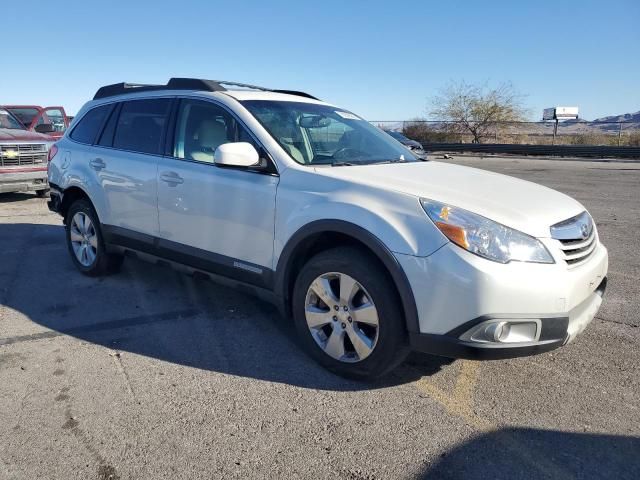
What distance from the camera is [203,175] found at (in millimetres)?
3951

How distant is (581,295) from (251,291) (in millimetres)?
2146

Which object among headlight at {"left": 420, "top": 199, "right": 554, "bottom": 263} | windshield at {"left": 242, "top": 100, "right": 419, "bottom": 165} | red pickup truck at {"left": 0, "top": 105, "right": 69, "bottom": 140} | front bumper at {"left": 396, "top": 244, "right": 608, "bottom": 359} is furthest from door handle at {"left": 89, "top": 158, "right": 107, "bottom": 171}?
red pickup truck at {"left": 0, "top": 105, "right": 69, "bottom": 140}

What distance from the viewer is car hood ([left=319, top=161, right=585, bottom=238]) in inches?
115

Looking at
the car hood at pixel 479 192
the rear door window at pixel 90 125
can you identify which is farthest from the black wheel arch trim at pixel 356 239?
the rear door window at pixel 90 125

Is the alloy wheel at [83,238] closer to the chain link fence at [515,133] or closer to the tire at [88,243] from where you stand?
the tire at [88,243]

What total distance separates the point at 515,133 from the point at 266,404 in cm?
4016

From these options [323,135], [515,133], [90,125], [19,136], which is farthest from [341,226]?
[515,133]

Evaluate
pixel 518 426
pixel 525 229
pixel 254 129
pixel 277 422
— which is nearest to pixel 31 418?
pixel 277 422

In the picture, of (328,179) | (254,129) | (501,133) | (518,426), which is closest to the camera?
(518,426)

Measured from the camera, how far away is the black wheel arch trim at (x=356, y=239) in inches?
114

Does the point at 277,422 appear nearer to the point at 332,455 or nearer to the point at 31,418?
the point at 332,455

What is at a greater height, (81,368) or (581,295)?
(581,295)

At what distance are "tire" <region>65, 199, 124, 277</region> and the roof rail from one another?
1.13 m

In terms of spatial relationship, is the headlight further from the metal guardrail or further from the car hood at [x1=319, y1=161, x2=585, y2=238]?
the metal guardrail
